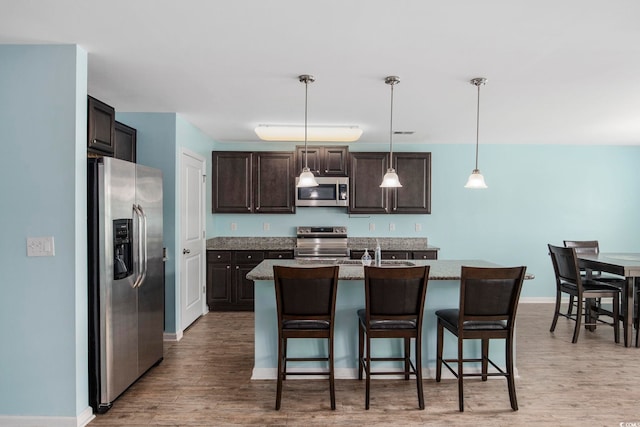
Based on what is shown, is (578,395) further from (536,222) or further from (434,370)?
(536,222)

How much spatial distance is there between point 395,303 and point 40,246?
91.2 inches

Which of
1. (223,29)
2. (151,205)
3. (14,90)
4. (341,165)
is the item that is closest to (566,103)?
(341,165)

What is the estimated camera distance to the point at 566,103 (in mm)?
3641

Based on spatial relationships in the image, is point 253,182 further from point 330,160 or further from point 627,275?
point 627,275

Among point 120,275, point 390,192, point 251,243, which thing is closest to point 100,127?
point 120,275

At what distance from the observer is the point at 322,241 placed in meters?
5.50

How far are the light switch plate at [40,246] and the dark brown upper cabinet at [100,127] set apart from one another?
726 millimetres

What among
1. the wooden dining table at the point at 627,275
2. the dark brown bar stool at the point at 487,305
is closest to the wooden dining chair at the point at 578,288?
the wooden dining table at the point at 627,275

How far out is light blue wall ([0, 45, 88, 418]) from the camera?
95.1 inches

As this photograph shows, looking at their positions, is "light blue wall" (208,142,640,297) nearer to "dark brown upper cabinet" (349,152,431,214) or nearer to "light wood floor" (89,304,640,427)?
"dark brown upper cabinet" (349,152,431,214)

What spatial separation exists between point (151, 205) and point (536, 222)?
537 cm

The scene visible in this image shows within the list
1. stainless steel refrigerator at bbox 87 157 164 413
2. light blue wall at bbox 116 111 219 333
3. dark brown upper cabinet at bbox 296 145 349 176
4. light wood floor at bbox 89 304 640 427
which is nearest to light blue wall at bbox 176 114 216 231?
light blue wall at bbox 116 111 219 333

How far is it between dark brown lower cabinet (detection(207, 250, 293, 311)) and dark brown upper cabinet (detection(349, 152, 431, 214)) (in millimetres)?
1641

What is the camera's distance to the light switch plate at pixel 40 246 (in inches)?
95.3
